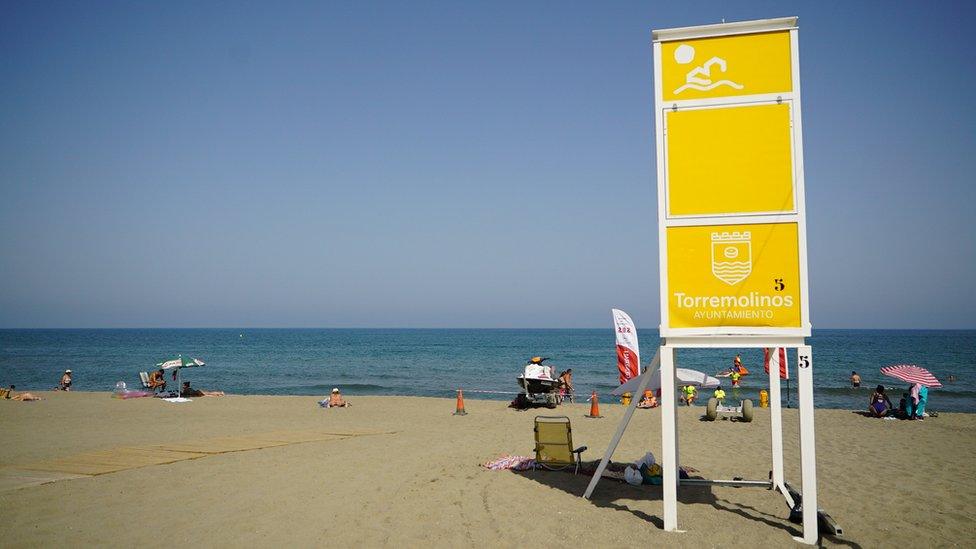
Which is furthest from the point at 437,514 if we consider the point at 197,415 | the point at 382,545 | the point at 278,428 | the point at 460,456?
the point at 197,415

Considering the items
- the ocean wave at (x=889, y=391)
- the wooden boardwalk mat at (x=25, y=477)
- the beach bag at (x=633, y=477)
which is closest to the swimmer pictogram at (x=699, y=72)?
the beach bag at (x=633, y=477)

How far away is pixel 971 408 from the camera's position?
24531mm

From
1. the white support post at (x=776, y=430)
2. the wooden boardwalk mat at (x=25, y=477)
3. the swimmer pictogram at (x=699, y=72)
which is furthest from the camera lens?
the wooden boardwalk mat at (x=25, y=477)

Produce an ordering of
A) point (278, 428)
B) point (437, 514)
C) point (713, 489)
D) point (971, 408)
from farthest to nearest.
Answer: point (971, 408)
point (278, 428)
point (713, 489)
point (437, 514)

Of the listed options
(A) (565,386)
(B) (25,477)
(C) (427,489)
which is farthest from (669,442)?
(A) (565,386)

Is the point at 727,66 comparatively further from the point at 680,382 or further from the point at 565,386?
the point at 565,386

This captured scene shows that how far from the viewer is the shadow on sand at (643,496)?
23.9 ft

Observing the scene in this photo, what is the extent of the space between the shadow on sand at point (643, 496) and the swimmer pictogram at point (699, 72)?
16.4 ft

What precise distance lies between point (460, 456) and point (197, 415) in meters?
11.1

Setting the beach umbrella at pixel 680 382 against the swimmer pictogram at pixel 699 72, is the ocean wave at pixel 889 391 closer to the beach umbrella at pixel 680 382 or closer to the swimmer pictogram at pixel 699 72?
the beach umbrella at pixel 680 382

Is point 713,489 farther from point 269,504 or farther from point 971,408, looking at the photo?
point 971,408

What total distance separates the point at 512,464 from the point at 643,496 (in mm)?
2338

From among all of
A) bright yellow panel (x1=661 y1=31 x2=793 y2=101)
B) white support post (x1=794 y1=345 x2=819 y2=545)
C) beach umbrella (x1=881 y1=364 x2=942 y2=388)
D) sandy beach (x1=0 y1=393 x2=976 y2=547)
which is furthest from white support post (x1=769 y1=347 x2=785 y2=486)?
beach umbrella (x1=881 y1=364 x2=942 y2=388)

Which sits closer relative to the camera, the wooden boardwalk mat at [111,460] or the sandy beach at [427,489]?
the sandy beach at [427,489]
